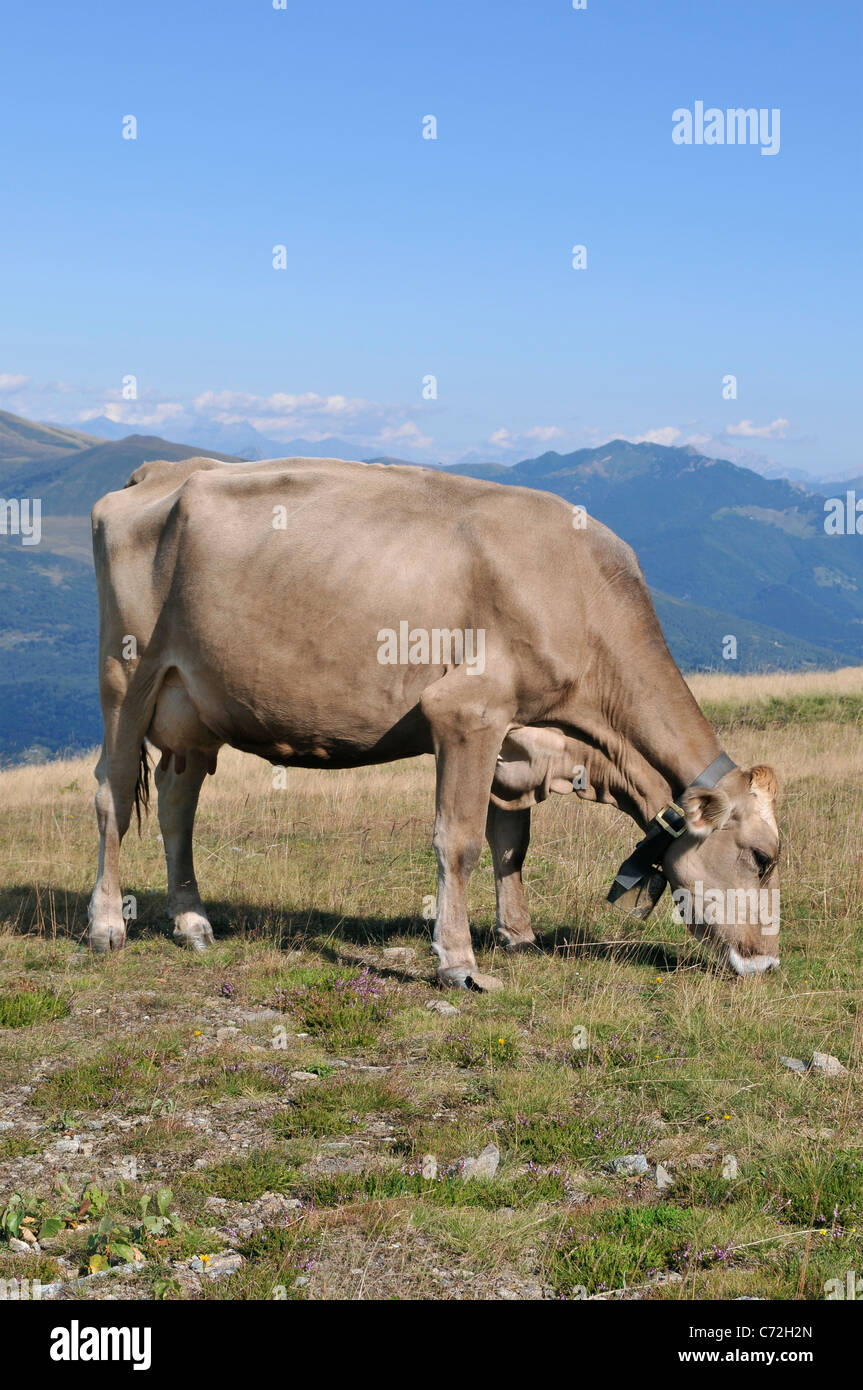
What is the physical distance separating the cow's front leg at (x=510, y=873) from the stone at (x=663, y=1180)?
372 cm

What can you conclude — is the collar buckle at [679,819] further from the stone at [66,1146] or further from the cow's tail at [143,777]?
the stone at [66,1146]

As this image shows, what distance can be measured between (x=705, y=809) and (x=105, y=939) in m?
4.56

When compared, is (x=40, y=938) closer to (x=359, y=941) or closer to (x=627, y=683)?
(x=359, y=941)

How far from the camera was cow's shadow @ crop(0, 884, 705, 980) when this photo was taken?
8.96m

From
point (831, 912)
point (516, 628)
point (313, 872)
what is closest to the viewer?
point (516, 628)

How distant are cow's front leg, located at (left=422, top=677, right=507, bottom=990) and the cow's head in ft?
4.65

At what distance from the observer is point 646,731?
8.56m

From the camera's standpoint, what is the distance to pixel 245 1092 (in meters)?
6.44

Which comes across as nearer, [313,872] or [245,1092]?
[245,1092]
